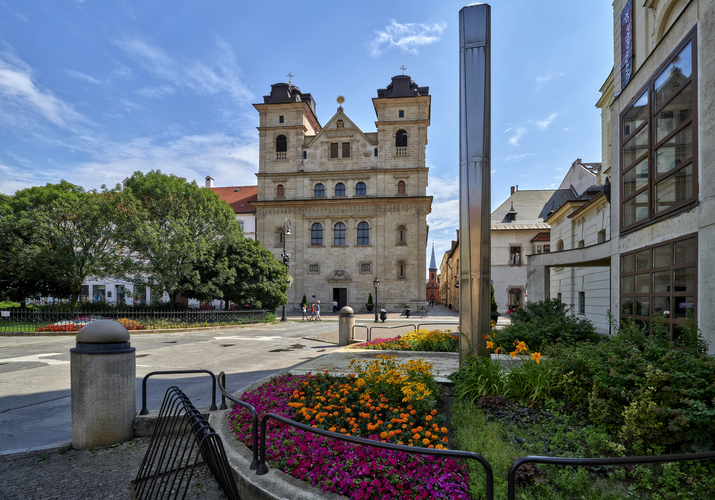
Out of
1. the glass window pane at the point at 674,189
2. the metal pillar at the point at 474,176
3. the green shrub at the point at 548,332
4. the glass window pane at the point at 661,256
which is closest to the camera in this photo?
the metal pillar at the point at 474,176

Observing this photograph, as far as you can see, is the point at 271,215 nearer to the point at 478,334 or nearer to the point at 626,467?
the point at 478,334

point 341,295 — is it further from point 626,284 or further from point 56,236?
point 626,284

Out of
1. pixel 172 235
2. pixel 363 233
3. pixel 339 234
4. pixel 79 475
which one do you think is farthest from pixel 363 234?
pixel 79 475

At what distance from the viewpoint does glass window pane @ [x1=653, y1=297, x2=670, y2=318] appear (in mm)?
8008

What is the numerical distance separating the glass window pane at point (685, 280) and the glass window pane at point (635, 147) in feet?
11.1

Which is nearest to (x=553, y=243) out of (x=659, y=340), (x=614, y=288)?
(x=614, y=288)

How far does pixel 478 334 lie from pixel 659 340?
8.52 ft

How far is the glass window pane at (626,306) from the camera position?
966 centimetres

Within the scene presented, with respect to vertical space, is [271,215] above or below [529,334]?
above

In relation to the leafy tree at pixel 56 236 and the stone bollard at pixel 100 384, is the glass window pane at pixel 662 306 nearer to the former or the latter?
the stone bollard at pixel 100 384

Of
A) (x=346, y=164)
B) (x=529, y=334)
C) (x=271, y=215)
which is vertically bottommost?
(x=529, y=334)

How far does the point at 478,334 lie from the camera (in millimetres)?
6840

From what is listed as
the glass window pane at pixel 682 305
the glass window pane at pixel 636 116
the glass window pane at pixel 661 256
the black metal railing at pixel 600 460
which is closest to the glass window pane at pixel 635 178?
the glass window pane at pixel 636 116

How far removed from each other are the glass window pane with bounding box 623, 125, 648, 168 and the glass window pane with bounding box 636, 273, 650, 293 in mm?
3087
